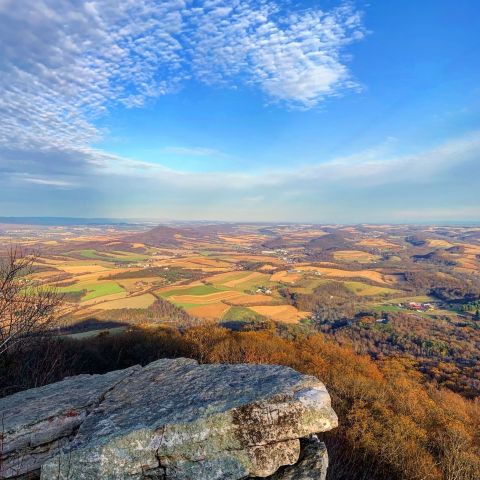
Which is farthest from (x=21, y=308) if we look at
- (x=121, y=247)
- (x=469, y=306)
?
(x=121, y=247)

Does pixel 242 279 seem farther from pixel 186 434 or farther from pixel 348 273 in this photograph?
pixel 186 434

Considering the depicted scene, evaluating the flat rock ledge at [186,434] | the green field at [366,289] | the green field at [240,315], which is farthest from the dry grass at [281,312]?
the flat rock ledge at [186,434]

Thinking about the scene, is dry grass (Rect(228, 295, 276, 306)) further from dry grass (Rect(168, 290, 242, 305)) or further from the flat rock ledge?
the flat rock ledge

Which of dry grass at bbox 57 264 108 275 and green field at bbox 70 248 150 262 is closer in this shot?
dry grass at bbox 57 264 108 275

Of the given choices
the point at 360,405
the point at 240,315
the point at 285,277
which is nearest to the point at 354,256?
the point at 285,277

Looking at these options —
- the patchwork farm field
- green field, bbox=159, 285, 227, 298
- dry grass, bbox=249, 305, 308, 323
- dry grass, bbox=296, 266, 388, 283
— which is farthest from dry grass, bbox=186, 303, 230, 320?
dry grass, bbox=296, 266, 388, 283

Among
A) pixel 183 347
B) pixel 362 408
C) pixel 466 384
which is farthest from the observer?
pixel 466 384

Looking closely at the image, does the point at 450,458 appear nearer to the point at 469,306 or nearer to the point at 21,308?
the point at 21,308

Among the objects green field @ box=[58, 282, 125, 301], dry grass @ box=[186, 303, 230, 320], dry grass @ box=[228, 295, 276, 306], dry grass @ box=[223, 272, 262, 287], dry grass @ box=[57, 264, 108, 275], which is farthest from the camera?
dry grass @ box=[223, 272, 262, 287]
